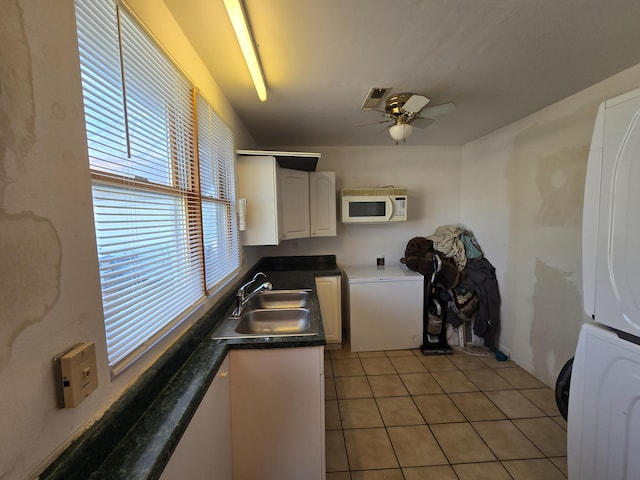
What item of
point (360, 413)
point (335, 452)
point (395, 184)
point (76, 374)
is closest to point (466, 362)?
point (360, 413)

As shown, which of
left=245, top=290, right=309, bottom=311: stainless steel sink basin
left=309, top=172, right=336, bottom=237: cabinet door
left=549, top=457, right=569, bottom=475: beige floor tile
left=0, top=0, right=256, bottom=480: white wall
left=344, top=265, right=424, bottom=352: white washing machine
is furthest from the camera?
left=309, top=172, right=336, bottom=237: cabinet door

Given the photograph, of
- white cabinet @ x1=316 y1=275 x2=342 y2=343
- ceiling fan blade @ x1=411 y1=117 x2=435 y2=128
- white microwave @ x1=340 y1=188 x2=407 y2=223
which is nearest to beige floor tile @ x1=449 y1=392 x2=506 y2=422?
white cabinet @ x1=316 y1=275 x2=342 y2=343

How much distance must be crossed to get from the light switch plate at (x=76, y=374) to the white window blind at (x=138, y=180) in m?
0.10

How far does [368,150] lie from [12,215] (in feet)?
10.6

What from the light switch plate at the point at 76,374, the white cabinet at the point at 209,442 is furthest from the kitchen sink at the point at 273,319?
the light switch plate at the point at 76,374

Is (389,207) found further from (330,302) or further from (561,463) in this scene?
(561,463)

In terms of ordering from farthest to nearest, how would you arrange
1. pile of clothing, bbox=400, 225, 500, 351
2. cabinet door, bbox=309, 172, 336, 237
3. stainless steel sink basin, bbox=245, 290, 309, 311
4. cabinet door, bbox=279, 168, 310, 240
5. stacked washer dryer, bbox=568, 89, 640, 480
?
1. cabinet door, bbox=309, 172, 336, 237
2. pile of clothing, bbox=400, 225, 500, 351
3. cabinet door, bbox=279, 168, 310, 240
4. stainless steel sink basin, bbox=245, 290, 309, 311
5. stacked washer dryer, bbox=568, 89, 640, 480

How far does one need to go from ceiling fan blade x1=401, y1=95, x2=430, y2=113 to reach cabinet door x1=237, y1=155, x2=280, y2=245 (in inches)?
41.8

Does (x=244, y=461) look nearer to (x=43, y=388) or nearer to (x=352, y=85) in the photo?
(x=43, y=388)

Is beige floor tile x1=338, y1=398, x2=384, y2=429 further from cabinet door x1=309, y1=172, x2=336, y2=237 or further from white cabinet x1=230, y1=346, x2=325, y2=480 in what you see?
cabinet door x1=309, y1=172, x2=336, y2=237

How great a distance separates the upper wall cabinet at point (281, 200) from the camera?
2.16 meters

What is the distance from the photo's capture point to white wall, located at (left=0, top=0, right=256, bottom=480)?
1.59 feet

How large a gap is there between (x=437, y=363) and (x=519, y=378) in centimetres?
67

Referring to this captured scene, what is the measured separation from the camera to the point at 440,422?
1922 millimetres
